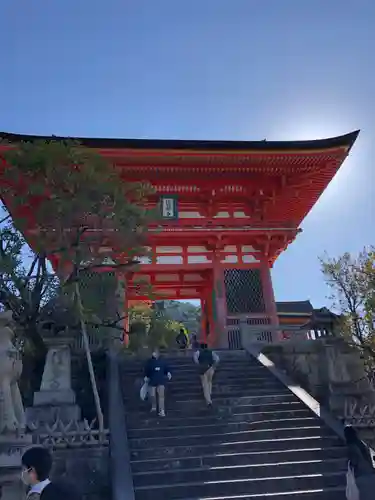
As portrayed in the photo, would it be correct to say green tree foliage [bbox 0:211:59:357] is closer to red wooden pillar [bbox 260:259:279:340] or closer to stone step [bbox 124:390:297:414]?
stone step [bbox 124:390:297:414]

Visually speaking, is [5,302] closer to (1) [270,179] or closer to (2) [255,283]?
(2) [255,283]

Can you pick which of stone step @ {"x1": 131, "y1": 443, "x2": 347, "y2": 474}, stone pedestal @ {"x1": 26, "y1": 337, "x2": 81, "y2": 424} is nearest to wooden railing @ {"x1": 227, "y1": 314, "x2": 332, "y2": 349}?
stone step @ {"x1": 131, "y1": 443, "x2": 347, "y2": 474}

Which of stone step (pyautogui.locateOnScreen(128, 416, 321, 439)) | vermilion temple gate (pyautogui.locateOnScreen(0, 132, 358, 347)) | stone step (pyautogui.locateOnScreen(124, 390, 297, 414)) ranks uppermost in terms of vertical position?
vermilion temple gate (pyautogui.locateOnScreen(0, 132, 358, 347))

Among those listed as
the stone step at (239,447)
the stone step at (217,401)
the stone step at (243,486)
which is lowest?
the stone step at (243,486)

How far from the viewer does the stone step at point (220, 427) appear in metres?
8.15

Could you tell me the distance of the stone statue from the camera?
579 cm

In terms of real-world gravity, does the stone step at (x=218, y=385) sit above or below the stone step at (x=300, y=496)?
above

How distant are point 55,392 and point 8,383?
283 centimetres

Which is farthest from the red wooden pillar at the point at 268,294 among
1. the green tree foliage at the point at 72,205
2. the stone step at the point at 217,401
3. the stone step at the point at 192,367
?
the green tree foliage at the point at 72,205

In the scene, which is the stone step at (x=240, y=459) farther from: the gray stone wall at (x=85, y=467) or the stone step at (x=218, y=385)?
the stone step at (x=218, y=385)

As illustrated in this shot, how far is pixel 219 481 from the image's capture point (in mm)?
6801

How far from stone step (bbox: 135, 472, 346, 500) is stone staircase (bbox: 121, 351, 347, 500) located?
0.04ft

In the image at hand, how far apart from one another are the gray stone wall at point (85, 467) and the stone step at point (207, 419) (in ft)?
3.89

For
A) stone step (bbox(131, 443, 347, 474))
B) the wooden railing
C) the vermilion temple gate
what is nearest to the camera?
stone step (bbox(131, 443, 347, 474))
